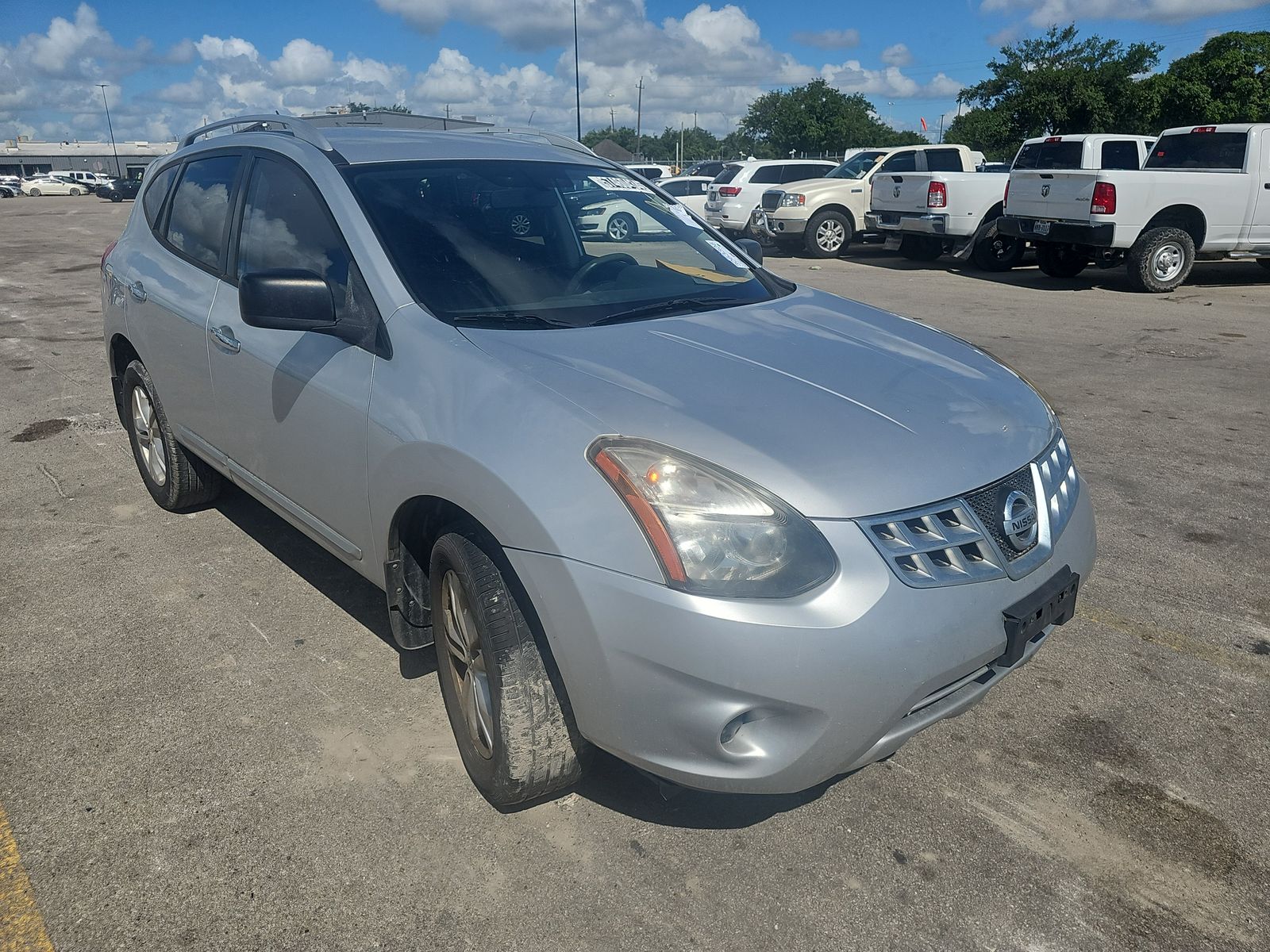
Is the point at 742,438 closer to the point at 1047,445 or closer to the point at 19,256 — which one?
the point at 1047,445

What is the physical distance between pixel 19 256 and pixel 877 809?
2066cm

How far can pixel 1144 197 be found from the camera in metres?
11.9

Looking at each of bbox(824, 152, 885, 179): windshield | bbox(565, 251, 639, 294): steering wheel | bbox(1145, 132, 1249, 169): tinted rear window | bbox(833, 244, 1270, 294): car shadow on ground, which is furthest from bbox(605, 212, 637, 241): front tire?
bbox(824, 152, 885, 179): windshield

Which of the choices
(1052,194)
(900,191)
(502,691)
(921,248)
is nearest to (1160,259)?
(1052,194)

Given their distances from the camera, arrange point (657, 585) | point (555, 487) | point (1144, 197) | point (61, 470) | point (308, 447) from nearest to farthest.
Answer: point (657, 585), point (555, 487), point (308, 447), point (61, 470), point (1144, 197)

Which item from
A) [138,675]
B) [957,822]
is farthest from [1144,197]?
[138,675]

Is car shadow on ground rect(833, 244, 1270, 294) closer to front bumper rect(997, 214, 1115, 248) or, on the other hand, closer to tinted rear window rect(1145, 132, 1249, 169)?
front bumper rect(997, 214, 1115, 248)

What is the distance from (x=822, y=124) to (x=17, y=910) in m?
83.0

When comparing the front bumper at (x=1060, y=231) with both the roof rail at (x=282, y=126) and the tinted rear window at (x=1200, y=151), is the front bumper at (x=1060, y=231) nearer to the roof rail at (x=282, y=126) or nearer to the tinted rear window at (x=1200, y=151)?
the tinted rear window at (x=1200, y=151)

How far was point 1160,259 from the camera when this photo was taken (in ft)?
40.5

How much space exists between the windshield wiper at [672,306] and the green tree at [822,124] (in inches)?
3051

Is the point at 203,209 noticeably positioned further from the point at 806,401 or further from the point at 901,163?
the point at 901,163

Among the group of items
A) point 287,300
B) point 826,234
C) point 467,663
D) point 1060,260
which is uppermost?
point 287,300

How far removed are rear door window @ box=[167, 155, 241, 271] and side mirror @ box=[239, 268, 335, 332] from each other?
1.04m
